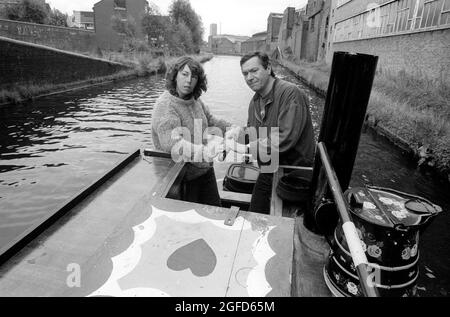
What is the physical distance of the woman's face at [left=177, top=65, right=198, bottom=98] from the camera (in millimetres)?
2715

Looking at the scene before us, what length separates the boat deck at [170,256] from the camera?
1447mm

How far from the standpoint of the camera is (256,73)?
2895 millimetres

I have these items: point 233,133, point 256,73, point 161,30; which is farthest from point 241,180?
point 161,30

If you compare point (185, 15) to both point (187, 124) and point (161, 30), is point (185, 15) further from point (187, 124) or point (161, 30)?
point (187, 124)

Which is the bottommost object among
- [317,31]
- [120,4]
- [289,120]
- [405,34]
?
[289,120]

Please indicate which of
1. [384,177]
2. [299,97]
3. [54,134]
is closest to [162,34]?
[54,134]

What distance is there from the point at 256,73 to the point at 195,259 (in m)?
1.91

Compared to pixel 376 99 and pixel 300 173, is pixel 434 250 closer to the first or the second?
pixel 300 173

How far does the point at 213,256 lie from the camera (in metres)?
1.62

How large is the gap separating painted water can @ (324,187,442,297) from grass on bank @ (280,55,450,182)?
6.19m

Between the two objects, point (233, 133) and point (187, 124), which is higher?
point (187, 124)

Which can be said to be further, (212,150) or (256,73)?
(256,73)

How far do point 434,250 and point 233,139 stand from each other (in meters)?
3.65

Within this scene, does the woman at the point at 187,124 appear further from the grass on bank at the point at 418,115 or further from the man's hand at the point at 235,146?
the grass on bank at the point at 418,115
